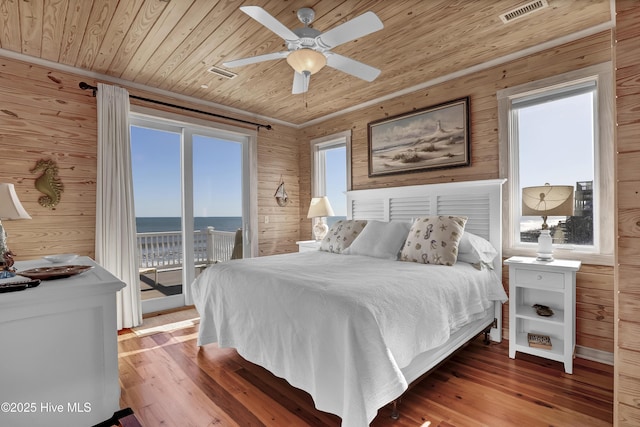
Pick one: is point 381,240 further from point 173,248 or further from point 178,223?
point 173,248

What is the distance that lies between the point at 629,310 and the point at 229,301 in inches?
89.8

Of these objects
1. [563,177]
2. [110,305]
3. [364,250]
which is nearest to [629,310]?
[563,177]

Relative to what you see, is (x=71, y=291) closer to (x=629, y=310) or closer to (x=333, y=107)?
(x=629, y=310)

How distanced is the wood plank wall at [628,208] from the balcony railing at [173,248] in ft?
13.1

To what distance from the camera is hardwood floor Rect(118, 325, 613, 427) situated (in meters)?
1.83

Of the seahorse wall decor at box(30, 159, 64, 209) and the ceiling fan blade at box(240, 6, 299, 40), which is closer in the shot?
the ceiling fan blade at box(240, 6, 299, 40)

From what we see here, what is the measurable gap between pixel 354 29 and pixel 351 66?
1.69ft

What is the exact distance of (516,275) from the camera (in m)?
2.58

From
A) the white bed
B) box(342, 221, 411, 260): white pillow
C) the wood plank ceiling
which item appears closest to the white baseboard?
the white bed

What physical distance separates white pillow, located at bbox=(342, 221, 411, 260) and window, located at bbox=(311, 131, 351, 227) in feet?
4.48

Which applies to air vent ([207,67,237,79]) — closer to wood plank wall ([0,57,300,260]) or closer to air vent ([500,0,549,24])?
wood plank wall ([0,57,300,260])

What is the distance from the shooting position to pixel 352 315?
157cm

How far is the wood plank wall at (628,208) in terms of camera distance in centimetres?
136

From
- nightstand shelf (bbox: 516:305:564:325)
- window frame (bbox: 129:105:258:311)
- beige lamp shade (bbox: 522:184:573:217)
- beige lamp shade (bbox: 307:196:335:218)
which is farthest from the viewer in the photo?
beige lamp shade (bbox: 307:196:335:218)
